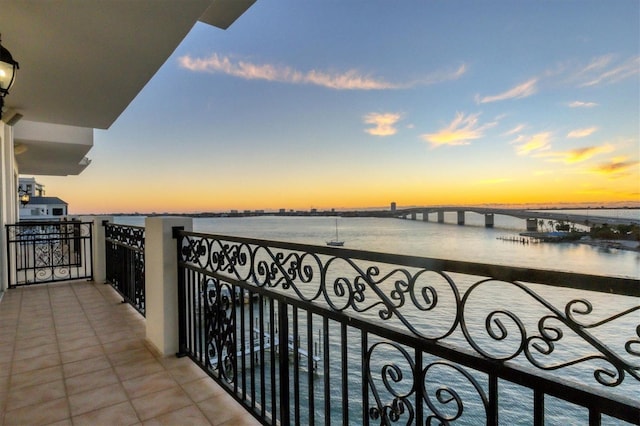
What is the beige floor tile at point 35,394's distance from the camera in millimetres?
2069

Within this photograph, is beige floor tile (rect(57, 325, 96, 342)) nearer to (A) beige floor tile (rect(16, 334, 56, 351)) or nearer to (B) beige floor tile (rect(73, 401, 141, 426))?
(A) beige floor tile (rect(16, 334, 56, 351))

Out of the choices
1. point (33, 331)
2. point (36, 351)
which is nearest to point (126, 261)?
point (33, 331)

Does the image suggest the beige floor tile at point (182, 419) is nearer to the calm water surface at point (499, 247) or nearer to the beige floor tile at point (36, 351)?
the beige floor tile at point (36, 351)

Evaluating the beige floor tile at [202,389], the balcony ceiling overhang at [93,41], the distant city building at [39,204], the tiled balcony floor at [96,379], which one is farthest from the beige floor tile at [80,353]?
the distant city building at [39,204]

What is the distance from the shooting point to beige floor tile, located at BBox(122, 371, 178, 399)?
2.19 meters

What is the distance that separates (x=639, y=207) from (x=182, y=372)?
551 inches

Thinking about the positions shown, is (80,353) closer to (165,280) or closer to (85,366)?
(85,366)

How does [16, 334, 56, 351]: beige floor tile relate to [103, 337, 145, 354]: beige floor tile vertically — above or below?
above

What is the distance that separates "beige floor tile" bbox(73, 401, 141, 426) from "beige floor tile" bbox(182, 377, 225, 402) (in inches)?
13.2

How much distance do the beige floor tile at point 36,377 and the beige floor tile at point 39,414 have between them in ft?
A: 1.11

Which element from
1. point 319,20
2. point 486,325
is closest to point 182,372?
point 486,325

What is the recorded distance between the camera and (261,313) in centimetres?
192

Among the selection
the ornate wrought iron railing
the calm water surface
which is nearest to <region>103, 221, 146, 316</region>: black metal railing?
the ornate wrought iron railing

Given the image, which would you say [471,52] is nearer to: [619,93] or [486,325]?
[619,93]
